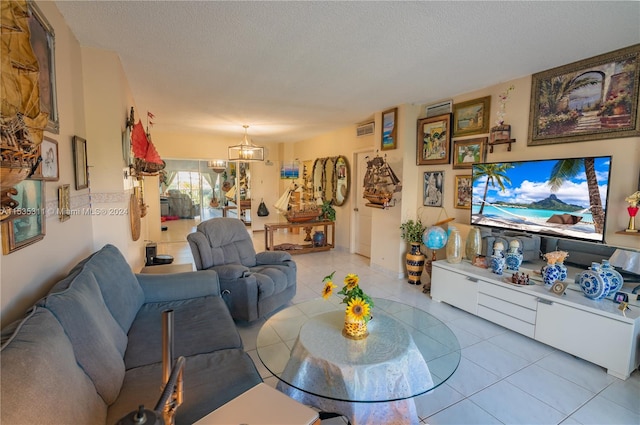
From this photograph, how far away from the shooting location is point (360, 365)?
150 centimetres

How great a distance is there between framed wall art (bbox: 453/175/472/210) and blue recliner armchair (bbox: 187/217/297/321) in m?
2.23

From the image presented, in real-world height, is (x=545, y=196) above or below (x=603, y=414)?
above

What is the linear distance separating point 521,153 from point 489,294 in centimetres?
151

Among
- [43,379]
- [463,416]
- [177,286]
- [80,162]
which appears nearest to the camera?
[43,379]

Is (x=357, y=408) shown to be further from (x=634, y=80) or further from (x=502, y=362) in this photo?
(x=634, y=80)

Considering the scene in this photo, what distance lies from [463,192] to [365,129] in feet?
7.25

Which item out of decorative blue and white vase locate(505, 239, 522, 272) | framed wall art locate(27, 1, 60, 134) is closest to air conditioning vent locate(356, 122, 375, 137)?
decorative blue and white vase locate(505, 239, 522, 272)

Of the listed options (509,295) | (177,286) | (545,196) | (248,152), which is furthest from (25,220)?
(248,152)

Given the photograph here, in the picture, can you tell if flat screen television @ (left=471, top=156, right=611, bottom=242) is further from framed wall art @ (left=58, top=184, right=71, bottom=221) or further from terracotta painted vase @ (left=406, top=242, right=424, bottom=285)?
framed wall art @ (left=58, top=184, right=71, bottom=221)

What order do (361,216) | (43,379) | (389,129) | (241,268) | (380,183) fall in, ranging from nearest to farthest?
1. (43,379)
2. (241,268)
3. (389,129)
4. (380,183)
5. (361,216)

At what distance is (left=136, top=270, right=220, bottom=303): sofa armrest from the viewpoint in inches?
93.5

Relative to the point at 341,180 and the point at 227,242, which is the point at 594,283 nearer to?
the point at 227,242

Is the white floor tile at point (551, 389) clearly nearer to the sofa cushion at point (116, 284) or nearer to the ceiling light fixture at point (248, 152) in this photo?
the sofa cushion at point (116, 284)

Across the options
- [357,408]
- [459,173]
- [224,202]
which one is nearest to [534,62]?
[459,173]
